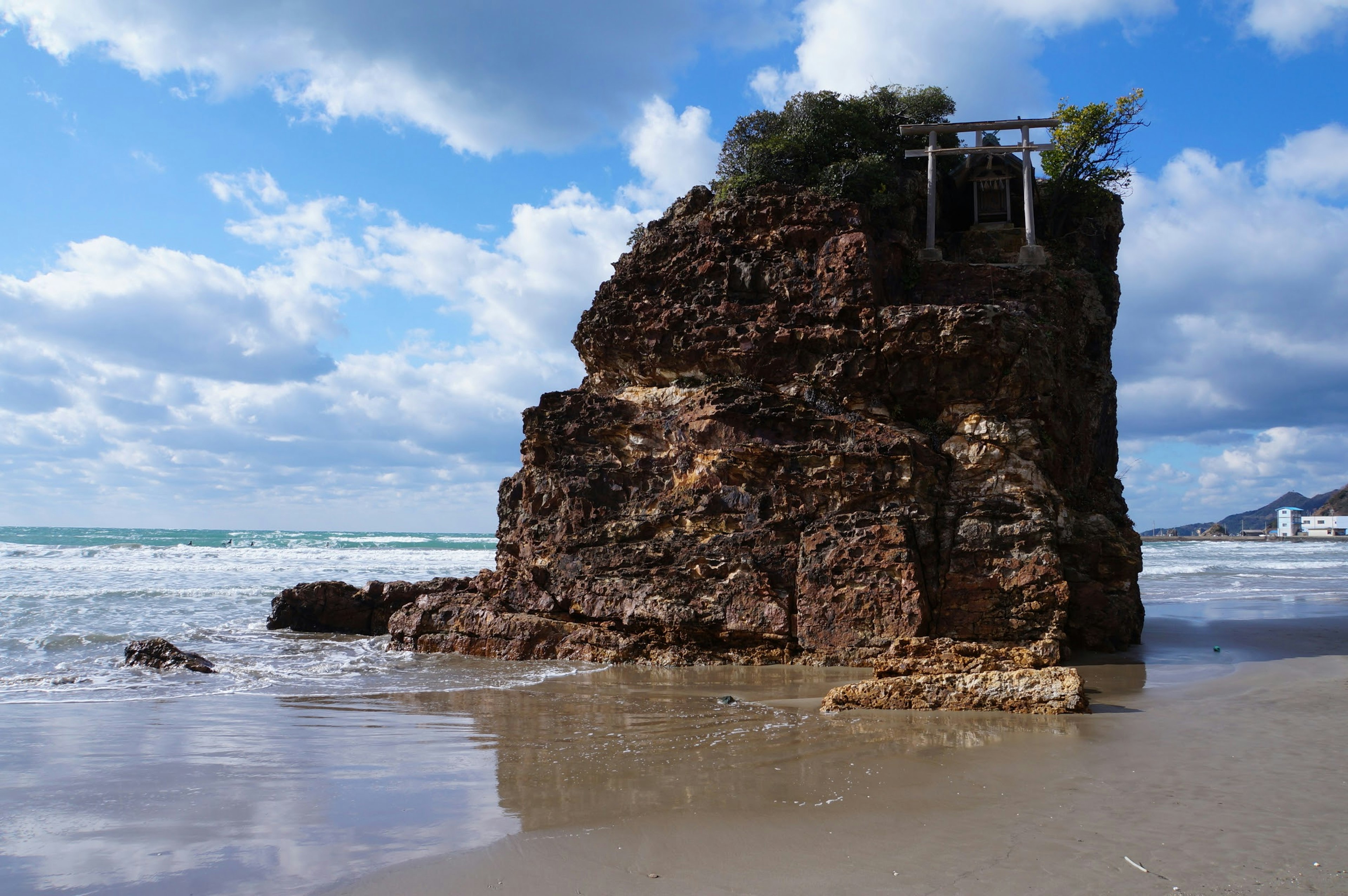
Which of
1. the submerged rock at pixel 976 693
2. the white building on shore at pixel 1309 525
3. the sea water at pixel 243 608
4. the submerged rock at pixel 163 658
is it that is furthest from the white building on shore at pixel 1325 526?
the submerged rock at pixel 163 658

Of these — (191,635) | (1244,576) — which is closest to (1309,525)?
(1244,576)

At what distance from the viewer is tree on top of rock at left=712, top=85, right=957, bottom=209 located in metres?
13.3

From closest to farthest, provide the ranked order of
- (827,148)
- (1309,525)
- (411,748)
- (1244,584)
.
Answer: (411,748)
(827,148)
(1244,584)
(1309,525)

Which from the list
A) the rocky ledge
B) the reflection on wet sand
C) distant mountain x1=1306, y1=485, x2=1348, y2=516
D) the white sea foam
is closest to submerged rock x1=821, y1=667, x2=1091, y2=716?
the reflection on wet sand

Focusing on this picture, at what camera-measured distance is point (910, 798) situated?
4777 millimetres

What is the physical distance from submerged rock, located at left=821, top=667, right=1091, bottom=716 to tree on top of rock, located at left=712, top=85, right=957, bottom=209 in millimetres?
8170

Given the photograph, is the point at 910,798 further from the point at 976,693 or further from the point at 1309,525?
the point at 1309,525

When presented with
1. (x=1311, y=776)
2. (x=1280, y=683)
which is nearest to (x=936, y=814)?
(x=1311, y=776)

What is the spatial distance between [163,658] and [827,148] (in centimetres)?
1300

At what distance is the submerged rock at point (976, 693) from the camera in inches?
283

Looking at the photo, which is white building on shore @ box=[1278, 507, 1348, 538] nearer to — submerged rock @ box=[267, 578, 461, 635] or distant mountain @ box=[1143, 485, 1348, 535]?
distant mountain @ box=[1143, 485, 1348, 535]

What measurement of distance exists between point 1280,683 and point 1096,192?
9657mm

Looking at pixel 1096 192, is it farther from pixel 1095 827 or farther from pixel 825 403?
pixel 1095 827

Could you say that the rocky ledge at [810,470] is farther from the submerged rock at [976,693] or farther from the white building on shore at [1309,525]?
the white building on shore at [1309,525]
